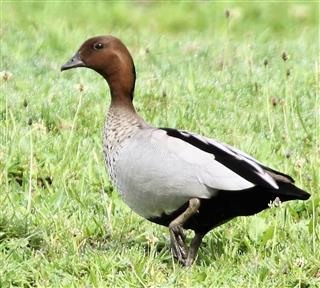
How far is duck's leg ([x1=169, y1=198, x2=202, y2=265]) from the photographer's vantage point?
4.69 metres

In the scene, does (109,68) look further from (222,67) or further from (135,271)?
(222,67)

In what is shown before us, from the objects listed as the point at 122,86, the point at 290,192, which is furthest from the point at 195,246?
the point at 122,86

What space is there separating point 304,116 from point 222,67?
3.90ft

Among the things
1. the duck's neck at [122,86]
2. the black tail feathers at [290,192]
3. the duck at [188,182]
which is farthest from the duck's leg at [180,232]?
the duck's neck at [122,86]

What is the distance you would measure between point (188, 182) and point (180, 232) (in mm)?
255

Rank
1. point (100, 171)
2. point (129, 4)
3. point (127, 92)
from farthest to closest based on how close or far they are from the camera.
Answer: point (129, 4) → point (100, 171) → point (127, 92)

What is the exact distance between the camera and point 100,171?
6047 millimetres

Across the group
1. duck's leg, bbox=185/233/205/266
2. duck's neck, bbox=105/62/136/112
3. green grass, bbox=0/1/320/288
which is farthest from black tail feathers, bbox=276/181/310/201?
duck's neck, bbox=105/62/136/112

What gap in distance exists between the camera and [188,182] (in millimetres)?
4680

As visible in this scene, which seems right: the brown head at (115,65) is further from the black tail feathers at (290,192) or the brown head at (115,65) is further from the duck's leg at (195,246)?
the black tail feathers at (290,192)

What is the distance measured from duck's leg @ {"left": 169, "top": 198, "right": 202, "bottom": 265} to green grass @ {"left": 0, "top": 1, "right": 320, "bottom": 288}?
76 mm

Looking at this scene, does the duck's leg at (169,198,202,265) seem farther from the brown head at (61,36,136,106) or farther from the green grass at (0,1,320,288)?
the brown head at (61,36,136,106)

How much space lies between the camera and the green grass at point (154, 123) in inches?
188

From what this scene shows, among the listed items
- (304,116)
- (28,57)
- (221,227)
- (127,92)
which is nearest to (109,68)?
Result: (127,92)
